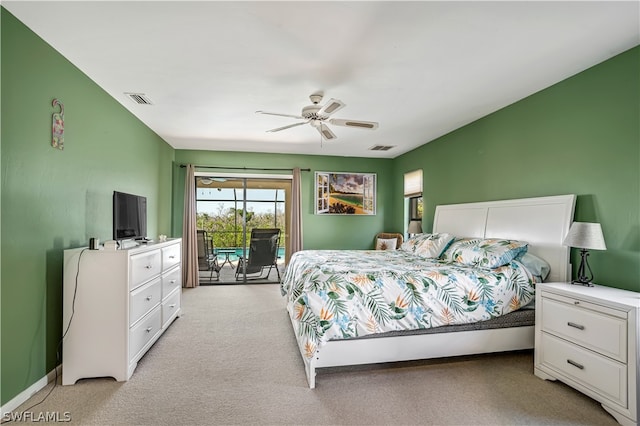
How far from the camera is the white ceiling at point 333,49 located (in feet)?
6.12

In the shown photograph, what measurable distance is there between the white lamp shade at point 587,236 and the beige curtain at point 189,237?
534 cm

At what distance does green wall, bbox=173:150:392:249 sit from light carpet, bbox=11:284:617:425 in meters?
3.27

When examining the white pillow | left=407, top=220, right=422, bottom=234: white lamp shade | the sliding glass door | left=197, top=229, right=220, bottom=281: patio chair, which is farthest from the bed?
left=197, top=229, right=220, bottom=281: patio chair

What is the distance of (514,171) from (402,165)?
2751mm

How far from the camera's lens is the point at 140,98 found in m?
3.27

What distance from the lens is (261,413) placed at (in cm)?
196

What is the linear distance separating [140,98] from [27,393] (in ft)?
8.99

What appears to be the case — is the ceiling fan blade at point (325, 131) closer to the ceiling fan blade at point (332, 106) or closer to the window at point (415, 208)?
the ceiling fan blade at point (332, 106)

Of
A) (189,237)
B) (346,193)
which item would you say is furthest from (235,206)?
(346,193)

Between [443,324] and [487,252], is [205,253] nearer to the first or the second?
[443,324]

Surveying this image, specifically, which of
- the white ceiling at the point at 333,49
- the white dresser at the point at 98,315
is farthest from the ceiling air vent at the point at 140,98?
the white dresser at the point at 98,315

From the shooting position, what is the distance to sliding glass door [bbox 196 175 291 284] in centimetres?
575

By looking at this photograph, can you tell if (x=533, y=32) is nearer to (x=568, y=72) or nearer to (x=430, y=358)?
(x=568, y=72)

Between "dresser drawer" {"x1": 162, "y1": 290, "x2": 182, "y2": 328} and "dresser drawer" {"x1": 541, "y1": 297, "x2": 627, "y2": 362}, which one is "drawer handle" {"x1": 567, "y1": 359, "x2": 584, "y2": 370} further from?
"dresser drawer" {"x1": 162, "y1": 290, "x2": 182, "y2": 328}
